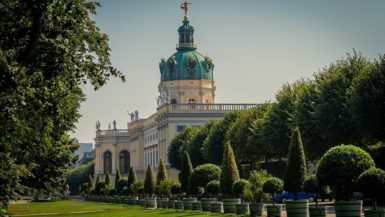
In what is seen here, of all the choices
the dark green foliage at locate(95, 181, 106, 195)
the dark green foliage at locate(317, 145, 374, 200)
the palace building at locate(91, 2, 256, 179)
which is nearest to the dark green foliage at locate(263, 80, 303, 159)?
the dark green foliage at locate(317, 145, 374, 200)

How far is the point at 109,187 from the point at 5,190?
86.3 metres

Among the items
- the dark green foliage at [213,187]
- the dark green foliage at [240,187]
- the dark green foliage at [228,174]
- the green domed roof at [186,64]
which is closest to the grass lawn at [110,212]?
the dark green foliage at [240,187]

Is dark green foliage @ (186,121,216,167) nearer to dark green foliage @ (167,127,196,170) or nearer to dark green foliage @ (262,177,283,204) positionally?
Result: dark green foliage @ (167,127,196,170)

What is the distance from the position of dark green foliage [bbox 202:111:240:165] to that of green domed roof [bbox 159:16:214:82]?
192 ft

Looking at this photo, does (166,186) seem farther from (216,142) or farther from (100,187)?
(100,187)

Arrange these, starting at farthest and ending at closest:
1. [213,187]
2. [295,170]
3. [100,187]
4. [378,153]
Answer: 1. [100,187]
2. [213,187]
3. [378,153]
4. [295,170]

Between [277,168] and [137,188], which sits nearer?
[277,168]

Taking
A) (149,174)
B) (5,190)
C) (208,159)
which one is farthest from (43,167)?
(208,159)

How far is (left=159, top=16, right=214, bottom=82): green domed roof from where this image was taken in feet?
550

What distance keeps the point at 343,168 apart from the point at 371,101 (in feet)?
73.5

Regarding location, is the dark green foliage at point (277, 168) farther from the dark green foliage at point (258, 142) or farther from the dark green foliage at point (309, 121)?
the dark green foliage at point (309, 121)

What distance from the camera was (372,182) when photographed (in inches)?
1399

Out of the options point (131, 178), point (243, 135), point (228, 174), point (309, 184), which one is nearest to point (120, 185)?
point (131, 178)

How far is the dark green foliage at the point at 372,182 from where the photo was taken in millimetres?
35438
